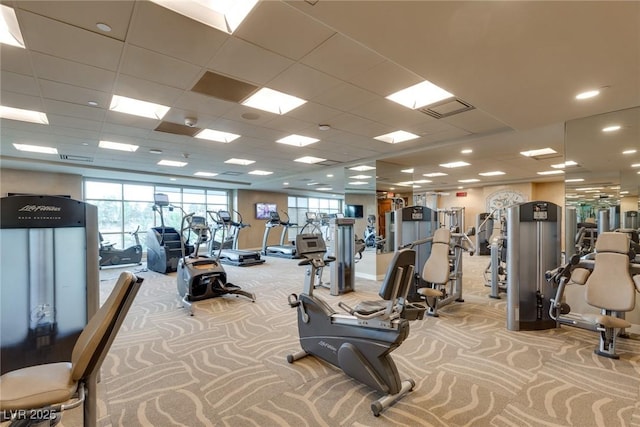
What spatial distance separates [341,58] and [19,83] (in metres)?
3.44

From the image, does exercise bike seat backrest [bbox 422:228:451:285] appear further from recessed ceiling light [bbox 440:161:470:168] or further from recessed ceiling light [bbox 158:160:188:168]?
recessed ceiling light [bbox 158:160:188:168]

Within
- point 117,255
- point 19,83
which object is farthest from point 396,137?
point 117,255

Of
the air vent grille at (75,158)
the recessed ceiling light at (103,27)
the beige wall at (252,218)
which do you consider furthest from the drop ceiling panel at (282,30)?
the beige wall at (252,218)

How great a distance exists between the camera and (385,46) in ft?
7.55

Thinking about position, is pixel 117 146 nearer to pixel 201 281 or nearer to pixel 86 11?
pixel 201 281

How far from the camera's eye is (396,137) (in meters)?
5.55

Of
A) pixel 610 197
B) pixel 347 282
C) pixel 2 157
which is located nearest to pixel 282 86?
pixel 347 282

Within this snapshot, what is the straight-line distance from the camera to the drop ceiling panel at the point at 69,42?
2308mm

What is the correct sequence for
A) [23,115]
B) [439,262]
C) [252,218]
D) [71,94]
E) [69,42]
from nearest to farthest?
[69,42] < [71,94] < [23,115] < [439,262] < [252,218]

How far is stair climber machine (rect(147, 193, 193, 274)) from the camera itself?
7.49m

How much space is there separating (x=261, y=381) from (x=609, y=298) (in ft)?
12.0

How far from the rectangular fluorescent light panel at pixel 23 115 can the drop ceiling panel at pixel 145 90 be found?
1818 mm

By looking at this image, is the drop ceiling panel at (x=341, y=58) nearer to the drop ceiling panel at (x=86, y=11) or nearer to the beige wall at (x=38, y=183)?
the drop ceiling panel at (x=86, y=11)

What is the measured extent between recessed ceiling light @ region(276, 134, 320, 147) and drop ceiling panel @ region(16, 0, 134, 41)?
3248 millimetres
